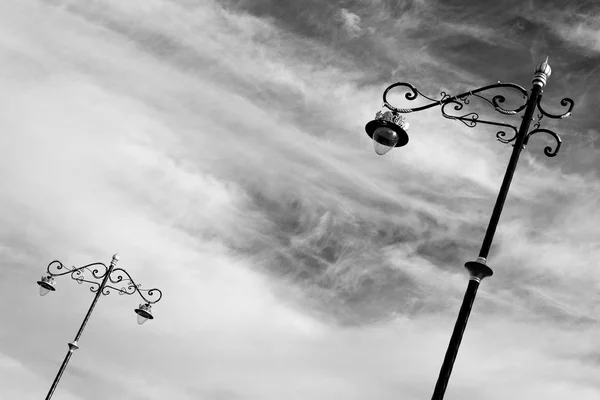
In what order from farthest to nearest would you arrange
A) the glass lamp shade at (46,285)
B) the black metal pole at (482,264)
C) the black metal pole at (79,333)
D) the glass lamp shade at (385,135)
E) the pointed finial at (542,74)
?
1. the glass lamp shade at (46,285)
2. the black metal pole at (79,333)
3. the glass lamp shade at (385,135)
4. the pointed finial at (542,74)
5. the black metal pole at (482,264)

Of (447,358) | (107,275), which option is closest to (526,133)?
(447,358)

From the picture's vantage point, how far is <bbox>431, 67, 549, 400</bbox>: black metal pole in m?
7.71

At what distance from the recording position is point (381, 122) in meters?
10.1

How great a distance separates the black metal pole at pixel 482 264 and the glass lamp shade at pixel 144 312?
16.8 m

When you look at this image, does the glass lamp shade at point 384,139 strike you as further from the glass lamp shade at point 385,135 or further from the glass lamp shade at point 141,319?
the glass lamp shade at point 141,319

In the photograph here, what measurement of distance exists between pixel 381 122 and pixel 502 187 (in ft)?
7.45

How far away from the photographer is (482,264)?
820cm

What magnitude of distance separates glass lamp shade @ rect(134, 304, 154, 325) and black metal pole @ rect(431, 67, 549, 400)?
16765 millimetres

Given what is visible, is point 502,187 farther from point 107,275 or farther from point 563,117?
point 107,275

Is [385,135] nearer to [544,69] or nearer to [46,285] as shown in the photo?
[544,69]

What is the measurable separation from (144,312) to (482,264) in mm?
17069

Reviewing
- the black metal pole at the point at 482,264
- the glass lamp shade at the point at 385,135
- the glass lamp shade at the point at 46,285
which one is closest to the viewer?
the black metal pole at the point at 482,264

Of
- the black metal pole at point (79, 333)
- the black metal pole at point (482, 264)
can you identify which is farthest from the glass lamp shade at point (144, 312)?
the black metal pole at point (482, 264)

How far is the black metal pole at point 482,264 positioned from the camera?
771 centimetres
